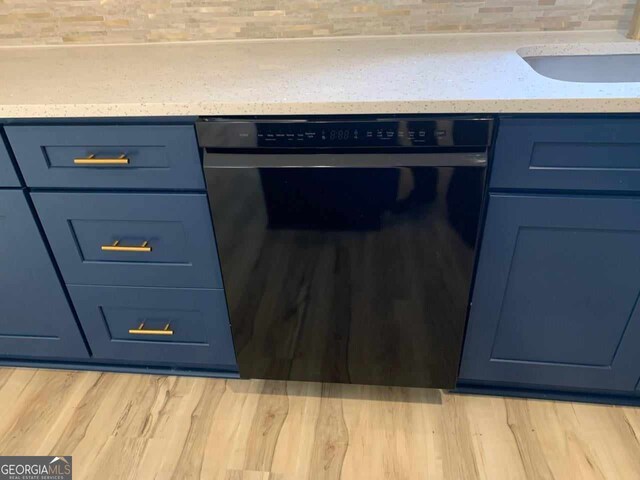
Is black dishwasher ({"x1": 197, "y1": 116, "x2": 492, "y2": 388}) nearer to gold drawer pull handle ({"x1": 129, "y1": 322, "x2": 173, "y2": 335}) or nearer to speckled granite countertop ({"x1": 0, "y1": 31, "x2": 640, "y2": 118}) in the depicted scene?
speckled granite countertop ({"x1": 0, "y1": 31, "x2": 640, "y2": 118})

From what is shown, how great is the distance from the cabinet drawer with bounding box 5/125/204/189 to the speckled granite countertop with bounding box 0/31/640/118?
0.17ft

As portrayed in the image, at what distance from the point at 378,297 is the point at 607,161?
23.8 inches

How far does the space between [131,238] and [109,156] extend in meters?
0.24

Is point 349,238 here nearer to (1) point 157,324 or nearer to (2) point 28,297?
(1) point 157,324

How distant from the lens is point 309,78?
1147 mm

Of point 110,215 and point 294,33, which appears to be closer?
point 110,215

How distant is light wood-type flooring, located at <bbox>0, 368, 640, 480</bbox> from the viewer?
1.31 m

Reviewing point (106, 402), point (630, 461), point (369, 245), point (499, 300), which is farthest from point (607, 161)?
point (106, 402)

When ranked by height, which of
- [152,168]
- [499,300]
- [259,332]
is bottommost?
[259,332]

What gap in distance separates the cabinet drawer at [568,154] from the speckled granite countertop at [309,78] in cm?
4

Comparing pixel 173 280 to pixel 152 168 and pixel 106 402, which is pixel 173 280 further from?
pixel 106 402

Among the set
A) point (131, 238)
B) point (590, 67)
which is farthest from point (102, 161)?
point (590, 67)

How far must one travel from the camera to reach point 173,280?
4.32 feet

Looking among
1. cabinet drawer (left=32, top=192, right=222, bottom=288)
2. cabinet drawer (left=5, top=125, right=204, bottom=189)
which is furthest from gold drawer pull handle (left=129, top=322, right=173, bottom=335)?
cabinet drawer (left=5, top=125, right=204, bottom=189)
